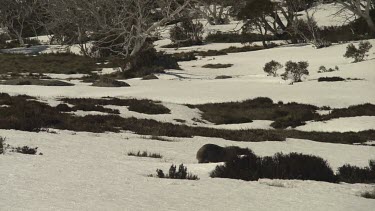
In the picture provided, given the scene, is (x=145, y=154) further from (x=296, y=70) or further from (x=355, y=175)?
(x=296, y=70)

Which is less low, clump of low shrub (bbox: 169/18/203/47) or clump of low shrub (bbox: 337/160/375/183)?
clump of low shrub (bbox: 169/18/203/47)

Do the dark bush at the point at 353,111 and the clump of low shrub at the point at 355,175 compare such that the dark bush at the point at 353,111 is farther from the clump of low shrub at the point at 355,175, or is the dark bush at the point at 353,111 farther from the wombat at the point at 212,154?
the clump of low shrub at the point at 355,175

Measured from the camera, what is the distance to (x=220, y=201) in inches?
208

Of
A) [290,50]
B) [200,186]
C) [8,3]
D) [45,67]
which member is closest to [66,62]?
[45,67]

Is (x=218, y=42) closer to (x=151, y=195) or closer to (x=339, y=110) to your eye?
(x=339, y=110)

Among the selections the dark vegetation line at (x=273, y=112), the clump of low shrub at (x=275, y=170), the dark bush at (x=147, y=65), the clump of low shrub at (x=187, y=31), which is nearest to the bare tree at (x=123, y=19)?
the dark bush at (x=147, y=65)

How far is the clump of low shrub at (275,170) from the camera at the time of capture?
7.00 meters

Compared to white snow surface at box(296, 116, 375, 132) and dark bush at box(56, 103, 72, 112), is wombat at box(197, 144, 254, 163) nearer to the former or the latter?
dark bush at box(56, 103, 72, 112)

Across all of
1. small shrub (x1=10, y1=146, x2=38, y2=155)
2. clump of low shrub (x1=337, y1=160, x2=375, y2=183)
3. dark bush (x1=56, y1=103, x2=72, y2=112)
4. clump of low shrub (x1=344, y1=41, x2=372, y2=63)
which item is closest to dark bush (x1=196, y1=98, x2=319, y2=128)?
dark bush (x1=56, y1=103, x2=72, y2=112)

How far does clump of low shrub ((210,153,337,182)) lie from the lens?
7.00m

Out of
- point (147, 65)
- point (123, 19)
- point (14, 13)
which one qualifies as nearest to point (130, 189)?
point (147, 65)

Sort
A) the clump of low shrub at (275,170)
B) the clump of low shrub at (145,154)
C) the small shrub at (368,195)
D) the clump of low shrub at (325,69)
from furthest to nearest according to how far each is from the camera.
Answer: the clump of low shrub at (325,69), the clump of low shrub at (145,154), the clump of low shrub at (275,170), the small shrub at (368,195)

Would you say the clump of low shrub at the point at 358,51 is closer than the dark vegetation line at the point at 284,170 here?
No

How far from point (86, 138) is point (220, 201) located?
6.30 meters
